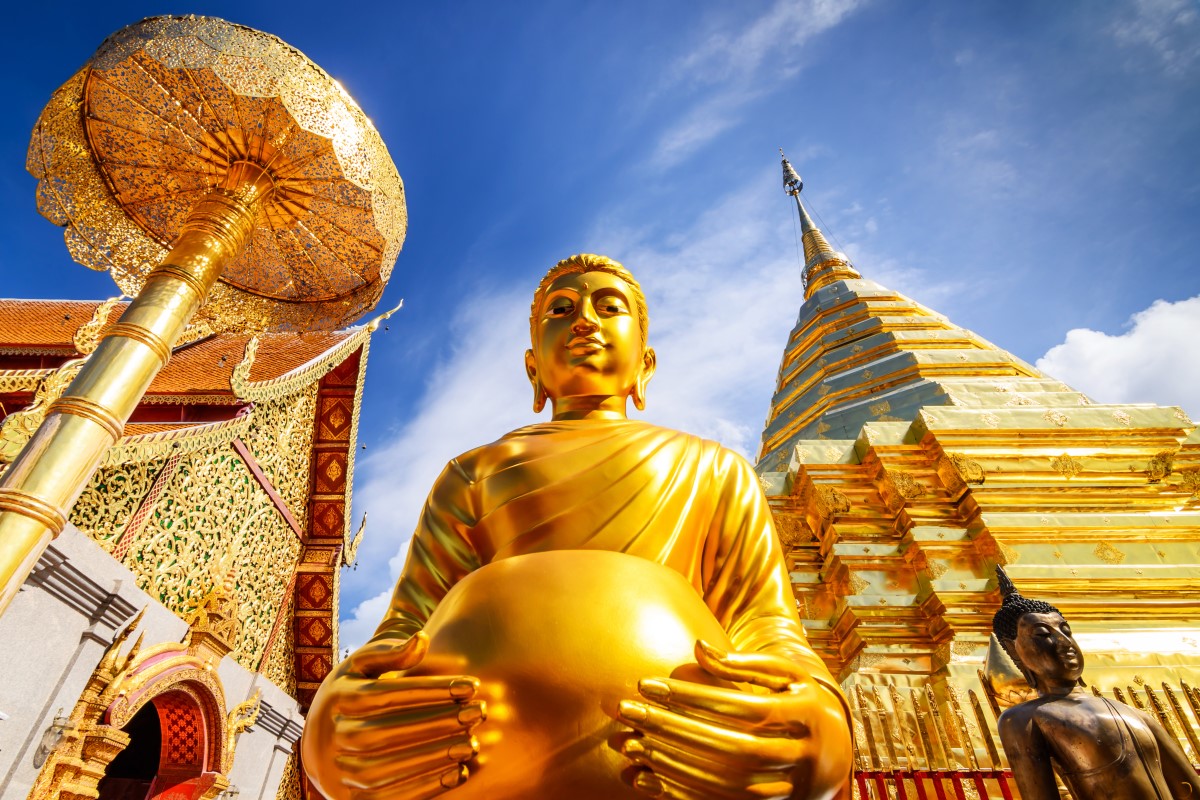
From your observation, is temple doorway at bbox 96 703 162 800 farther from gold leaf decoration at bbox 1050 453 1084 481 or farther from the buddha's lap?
gold leaf decoration at bbox 1050 453 1084 481

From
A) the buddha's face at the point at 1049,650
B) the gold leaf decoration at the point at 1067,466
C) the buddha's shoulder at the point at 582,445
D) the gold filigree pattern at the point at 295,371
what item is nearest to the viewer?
the buddha's shoulder at the point at 582,445

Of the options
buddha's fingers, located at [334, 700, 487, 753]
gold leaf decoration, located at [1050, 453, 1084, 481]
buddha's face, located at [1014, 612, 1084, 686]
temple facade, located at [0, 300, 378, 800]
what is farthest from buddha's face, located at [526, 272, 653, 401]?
gold leaf decoration, located at [1050, 453, 1084, 481]

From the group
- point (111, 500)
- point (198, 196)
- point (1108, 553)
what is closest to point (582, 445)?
point (198, 196)

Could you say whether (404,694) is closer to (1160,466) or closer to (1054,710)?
(1054,710)

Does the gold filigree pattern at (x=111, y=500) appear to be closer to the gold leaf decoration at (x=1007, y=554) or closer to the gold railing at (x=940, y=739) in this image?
the gold railing at (x=940, y=739)

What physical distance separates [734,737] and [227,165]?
366cm

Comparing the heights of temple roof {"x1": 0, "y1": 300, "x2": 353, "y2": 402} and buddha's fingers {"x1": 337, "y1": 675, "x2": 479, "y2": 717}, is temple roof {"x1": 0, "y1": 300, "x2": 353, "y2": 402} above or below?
above

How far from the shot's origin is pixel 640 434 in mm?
1697

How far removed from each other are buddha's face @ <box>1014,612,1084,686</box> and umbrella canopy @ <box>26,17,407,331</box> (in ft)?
11.4

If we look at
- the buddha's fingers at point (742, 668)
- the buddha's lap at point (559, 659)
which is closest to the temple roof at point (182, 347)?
the buddha's lap at point (559, 659)

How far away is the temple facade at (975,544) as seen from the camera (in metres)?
3.29

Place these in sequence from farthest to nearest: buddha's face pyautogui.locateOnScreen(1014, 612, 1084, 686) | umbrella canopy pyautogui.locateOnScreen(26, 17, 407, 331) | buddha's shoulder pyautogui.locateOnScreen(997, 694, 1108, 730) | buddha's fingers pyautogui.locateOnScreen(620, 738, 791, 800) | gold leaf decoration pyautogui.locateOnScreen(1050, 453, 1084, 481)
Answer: gold leaf decoration pyautogui.locateOnScreen(1050, 453, 1084, 481), umbrella canopy pyautogui.locateOnScreen(26, 17, 407, 331), buddha's face pyautogui.locateOnScreen(1014, 612, 1084, 686), buddha's shoulder pyautogui.locateOnScreen(997, 694, 1108, 730), buddha's fingers pyautogui.locateOnScreen(620, 738, 791, 800)

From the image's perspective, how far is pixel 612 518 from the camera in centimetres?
145

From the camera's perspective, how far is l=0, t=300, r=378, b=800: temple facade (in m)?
3.70
